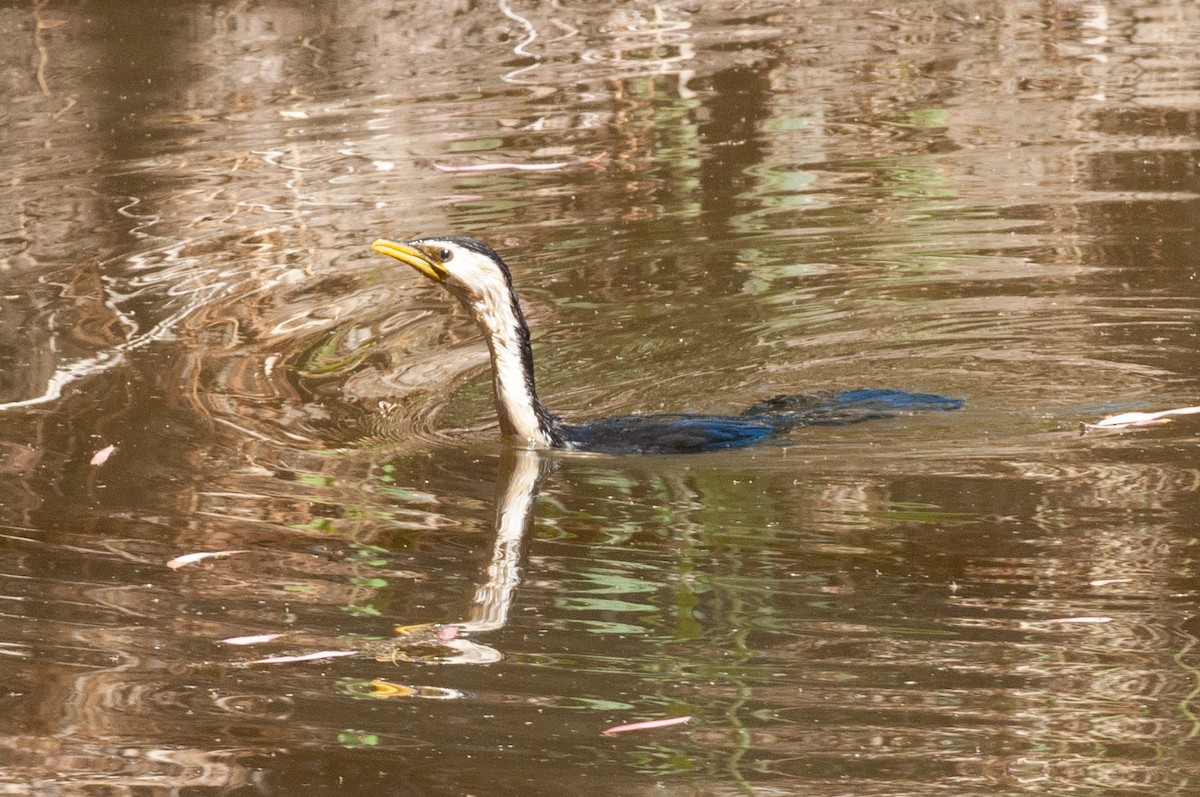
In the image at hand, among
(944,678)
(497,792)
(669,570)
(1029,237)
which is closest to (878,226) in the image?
(1029,237)

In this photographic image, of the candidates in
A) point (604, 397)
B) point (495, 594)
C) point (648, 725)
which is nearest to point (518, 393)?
point (604, 397)

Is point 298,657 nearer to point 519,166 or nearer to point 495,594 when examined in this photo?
point 495,594

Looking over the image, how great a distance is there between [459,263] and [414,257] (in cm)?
17

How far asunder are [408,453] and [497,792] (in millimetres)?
2856

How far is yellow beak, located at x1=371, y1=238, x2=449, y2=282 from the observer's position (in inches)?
253

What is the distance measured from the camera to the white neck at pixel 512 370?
6656 mm

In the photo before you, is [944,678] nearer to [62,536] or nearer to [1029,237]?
[62,536]

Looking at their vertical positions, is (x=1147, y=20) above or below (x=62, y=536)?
above

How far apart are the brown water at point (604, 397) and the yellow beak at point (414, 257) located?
70cm

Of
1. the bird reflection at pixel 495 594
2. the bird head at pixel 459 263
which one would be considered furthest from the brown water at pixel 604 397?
the bird head at pixel 459 263

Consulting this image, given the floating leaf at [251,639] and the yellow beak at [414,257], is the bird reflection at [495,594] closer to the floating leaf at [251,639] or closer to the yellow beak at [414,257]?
the floating leaf at [251,639]

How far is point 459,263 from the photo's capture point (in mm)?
6566

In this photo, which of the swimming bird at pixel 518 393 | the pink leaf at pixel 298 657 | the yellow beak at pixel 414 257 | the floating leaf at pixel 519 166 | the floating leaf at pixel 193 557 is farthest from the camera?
the floating leaf at pixel 519 166

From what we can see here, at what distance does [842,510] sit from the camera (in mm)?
5859
